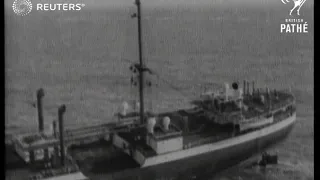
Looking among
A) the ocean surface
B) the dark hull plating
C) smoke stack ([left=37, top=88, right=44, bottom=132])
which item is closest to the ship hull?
the dark hull plating

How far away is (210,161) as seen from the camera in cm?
620

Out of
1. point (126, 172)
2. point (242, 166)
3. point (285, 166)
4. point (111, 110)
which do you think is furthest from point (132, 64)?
point (285, 166)

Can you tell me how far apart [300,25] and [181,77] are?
1682 millimetres

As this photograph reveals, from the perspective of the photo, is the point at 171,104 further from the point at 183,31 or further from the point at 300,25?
the point at 300,25

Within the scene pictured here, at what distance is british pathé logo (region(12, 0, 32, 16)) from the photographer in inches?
223

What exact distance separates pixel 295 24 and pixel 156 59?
184 centimetres

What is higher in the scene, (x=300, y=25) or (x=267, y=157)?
(x=300, y=25)

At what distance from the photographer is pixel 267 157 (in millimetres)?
6328

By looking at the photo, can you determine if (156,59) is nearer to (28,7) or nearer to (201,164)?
(201,164)

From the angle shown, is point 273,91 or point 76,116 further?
point 273,91

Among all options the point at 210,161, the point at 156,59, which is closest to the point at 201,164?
the point at 210,161

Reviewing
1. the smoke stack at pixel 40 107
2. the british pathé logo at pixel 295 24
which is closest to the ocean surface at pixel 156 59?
the british pathé logo at pixel 295 24

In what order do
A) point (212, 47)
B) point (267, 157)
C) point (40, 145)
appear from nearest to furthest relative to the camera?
1. point (40, 145)
2. point (212, 47)
3. point (267, 157)

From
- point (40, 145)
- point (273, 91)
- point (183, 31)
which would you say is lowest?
point (40, 145)
